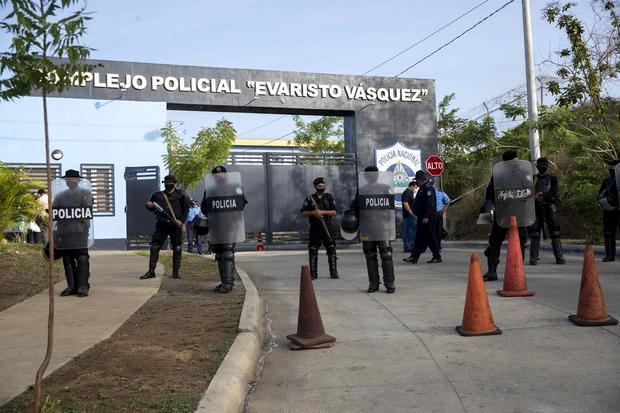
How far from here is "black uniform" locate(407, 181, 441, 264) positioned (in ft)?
43.5

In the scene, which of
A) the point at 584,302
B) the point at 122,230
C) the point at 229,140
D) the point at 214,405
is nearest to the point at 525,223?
the point at 584,302

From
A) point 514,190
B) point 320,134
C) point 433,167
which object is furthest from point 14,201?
point 320,134

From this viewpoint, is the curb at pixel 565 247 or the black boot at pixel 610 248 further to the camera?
the curb at pixel 565 247

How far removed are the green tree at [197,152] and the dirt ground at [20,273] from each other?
24.6 feet

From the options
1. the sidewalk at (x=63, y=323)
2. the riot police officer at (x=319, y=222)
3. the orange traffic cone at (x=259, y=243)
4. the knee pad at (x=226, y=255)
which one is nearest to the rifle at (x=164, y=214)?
the sidewalk at (x=63, y=323)

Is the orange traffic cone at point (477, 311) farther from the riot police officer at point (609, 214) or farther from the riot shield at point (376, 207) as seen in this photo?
the riot police officer at point (609, 214)

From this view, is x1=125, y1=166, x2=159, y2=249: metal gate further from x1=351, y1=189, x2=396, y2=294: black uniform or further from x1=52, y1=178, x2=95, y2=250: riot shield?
x1=351, y1=189, x2=396, y2=294: black uniform

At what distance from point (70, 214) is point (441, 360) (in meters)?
5.41

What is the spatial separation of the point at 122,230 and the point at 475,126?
13732 millimetres

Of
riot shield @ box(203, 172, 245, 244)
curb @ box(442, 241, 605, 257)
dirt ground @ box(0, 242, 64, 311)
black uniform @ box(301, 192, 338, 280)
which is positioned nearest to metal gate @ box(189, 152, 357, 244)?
curb @ box(442, 241, 605, 257)

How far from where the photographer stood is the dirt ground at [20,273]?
30.3 feet

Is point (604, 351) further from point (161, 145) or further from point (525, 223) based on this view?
point (161, 145)

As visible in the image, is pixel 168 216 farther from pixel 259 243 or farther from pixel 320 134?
pixel 320 134

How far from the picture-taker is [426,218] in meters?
13.2
